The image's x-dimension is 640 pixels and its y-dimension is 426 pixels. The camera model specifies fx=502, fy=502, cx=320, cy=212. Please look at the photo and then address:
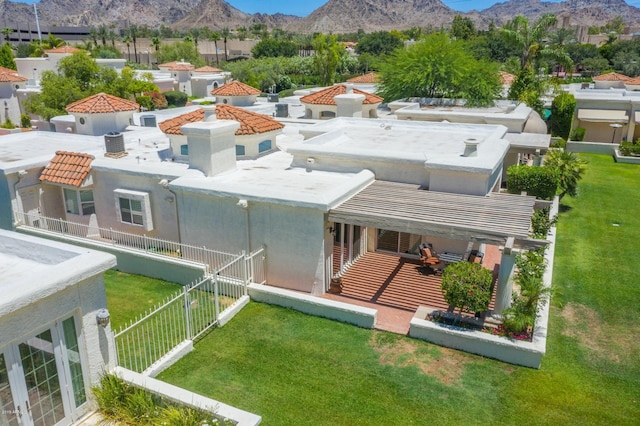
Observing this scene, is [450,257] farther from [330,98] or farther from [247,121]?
[330,98]

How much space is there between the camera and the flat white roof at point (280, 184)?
15.4 metres

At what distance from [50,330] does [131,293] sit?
782 cm

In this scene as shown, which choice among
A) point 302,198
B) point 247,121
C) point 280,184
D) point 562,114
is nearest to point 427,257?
point 302,198

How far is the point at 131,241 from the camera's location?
1902cm

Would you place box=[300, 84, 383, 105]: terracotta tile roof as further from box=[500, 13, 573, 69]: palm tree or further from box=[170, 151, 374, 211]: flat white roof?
box=[500, 13, 573, 69]: palm tree

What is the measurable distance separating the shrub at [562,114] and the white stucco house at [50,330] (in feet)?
133

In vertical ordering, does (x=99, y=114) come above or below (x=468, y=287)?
above

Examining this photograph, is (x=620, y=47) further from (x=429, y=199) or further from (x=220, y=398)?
(x=220, y=398)

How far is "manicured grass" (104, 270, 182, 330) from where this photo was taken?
15156 millimetres

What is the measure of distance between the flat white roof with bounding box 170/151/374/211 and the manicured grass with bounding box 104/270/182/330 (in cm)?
345

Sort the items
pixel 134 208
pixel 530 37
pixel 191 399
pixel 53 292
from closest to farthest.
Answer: pixel 53 292 → pixel 191 399 → pixel 134 208 → pixel 530 37

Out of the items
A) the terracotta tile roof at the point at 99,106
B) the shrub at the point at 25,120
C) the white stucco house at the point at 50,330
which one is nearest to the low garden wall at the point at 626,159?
the terracotta tile roof at the point at 99,106

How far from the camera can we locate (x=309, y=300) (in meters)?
14.5

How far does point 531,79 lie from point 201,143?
3278 cm
